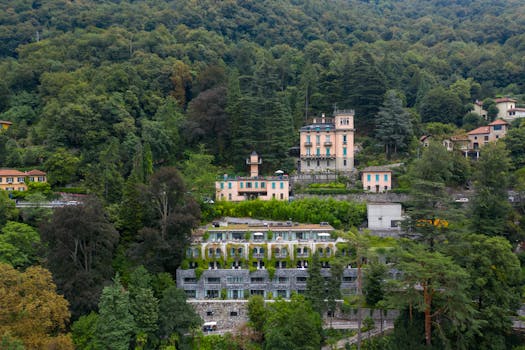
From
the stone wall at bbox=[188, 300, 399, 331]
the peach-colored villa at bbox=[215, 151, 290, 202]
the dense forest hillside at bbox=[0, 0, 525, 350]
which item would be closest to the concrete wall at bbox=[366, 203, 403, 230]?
the dense forest hillside at bbox=[0, 0, 525, 350]

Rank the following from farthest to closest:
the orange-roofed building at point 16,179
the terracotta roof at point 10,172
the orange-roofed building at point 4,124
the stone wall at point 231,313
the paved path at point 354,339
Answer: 1. the orange-roofed building at point 4,124
2. the terracotta roof at point 10,172
3. the orange-roofed building at point 16,179
4. the stone wall at point 231,313
5. the paved path at point 354,339

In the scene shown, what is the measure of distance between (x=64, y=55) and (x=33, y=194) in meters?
36.3

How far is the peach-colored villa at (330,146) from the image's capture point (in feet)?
182

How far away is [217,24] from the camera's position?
92.0 metres

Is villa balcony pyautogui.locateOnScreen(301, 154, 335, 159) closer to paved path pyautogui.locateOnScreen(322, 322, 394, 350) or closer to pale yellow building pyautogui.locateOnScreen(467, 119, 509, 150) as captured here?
pale yellow building pyautogui.locateOnScreen(467, 119, 509, 150)

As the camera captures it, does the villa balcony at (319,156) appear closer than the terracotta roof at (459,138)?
Yes

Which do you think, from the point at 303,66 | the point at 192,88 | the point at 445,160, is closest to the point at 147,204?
the point at 445,160

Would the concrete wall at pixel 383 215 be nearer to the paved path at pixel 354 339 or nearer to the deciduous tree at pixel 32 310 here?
the paved path at pixel 354 339

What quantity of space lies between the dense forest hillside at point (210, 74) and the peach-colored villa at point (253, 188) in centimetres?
520

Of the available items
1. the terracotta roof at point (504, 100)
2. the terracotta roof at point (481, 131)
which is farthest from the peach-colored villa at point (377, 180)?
the terracotta roof at point (504, 100)

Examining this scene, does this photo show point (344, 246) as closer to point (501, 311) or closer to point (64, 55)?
point (501, 311)

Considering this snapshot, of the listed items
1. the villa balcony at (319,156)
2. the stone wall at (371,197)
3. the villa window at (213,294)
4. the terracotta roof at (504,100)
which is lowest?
the villa window at (213,294)

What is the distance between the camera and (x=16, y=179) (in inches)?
1965

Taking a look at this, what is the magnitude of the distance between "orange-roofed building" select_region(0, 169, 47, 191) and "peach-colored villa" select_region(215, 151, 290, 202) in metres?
18.2
